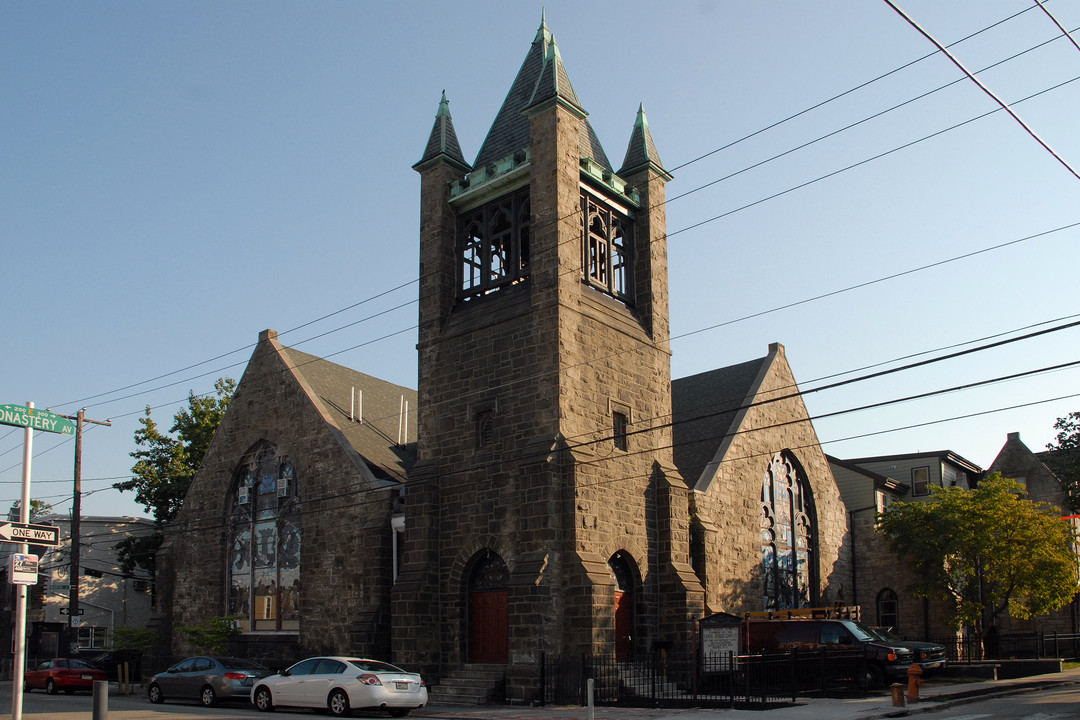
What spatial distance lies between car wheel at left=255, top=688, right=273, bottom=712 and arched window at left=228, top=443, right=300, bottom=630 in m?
7.55

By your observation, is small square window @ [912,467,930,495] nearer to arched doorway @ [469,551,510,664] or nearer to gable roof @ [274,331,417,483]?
gable roof @ [274,331,417,483]

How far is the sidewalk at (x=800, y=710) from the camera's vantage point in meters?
18.4

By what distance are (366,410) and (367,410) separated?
44 millimetres

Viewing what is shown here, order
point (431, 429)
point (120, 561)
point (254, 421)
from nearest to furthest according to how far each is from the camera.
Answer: point (431, 429) → point (254, 421) → point (120, 561)

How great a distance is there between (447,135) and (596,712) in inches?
705

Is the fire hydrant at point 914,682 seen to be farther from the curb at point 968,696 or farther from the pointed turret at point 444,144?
A: the pointed turret at point 444,144

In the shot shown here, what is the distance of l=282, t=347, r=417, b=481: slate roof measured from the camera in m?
32.1

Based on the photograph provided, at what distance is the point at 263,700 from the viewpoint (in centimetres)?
2312

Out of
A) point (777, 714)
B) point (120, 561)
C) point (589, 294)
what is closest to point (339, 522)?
point (589, 294)

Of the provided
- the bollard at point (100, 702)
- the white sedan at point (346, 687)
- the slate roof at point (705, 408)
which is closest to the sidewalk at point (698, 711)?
the white sedan at point (346, 687)

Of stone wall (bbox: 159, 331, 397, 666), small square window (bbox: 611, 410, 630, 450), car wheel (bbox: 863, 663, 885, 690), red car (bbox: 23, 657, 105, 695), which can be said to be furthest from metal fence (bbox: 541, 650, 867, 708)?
red car (bbox: 23, 657, 105, 695)

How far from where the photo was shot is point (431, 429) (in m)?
27.5

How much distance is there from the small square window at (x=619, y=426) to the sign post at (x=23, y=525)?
45.0 feet

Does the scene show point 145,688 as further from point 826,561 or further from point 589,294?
point 826,561
